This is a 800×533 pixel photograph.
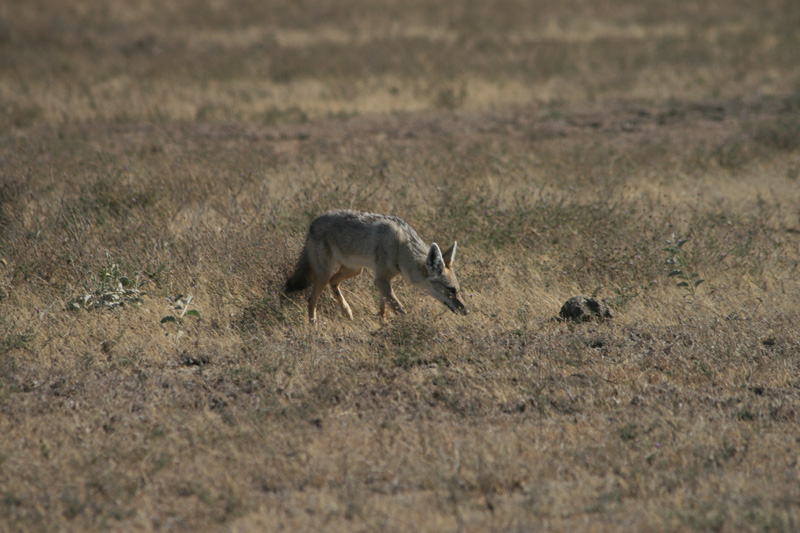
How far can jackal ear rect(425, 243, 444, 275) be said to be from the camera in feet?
24.4

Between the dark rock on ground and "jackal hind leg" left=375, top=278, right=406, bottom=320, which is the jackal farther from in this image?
the dark rock on ground

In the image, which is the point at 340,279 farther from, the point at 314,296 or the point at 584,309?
the point at 584,309

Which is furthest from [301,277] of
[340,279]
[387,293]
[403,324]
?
[403,324]

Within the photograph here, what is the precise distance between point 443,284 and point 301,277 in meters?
1.51

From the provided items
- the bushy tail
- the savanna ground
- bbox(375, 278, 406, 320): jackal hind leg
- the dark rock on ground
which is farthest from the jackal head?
the bushy tail

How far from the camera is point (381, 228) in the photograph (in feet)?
25.5

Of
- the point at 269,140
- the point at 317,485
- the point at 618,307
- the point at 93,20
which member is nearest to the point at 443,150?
the point at 269,140

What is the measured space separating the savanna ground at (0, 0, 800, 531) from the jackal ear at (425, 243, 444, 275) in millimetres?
472

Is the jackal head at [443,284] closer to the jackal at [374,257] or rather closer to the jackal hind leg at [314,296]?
the jackal at [374,257]

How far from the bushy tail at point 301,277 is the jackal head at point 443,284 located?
126 centimetres

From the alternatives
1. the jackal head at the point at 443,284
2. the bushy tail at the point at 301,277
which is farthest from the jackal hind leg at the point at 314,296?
the jackal head at the point at 443,284

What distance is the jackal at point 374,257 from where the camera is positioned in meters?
7.69

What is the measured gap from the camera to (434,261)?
24.7ft

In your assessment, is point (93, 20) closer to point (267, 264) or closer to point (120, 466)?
point (267, 264)
